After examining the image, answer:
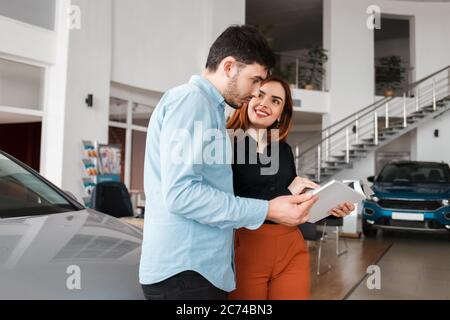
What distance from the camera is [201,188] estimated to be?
95 centimetres

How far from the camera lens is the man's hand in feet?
3.43

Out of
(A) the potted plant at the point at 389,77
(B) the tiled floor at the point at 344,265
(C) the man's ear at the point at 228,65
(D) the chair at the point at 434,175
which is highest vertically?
(A) the potted plant at the point at 389,77

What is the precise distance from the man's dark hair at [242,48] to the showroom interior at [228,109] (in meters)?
0.61

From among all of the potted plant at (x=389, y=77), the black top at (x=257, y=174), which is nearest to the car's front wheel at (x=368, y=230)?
the black top at (x=257, y=174)

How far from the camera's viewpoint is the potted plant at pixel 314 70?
10.7 metres

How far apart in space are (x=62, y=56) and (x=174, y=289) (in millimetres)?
6194

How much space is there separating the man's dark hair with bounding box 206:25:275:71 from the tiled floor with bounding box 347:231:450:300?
2.89m

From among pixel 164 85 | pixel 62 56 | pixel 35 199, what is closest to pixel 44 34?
pixel 62 56

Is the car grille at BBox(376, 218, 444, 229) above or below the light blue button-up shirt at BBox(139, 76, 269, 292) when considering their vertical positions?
below

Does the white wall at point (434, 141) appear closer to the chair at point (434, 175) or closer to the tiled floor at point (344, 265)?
the chair at point (434, 175)

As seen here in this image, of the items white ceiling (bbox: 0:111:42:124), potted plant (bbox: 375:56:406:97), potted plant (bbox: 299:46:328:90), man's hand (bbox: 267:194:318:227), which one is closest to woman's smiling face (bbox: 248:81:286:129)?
man's hand (bbox: 267:194:318:227)

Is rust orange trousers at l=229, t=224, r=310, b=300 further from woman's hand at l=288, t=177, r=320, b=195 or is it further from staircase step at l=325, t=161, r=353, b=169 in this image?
staircase step at l=325, t=161, r=353, b=169

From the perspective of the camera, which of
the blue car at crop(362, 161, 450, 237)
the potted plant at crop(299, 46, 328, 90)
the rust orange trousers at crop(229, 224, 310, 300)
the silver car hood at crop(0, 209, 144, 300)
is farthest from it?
the potted plant at crop(299, 46, 328, 90)
